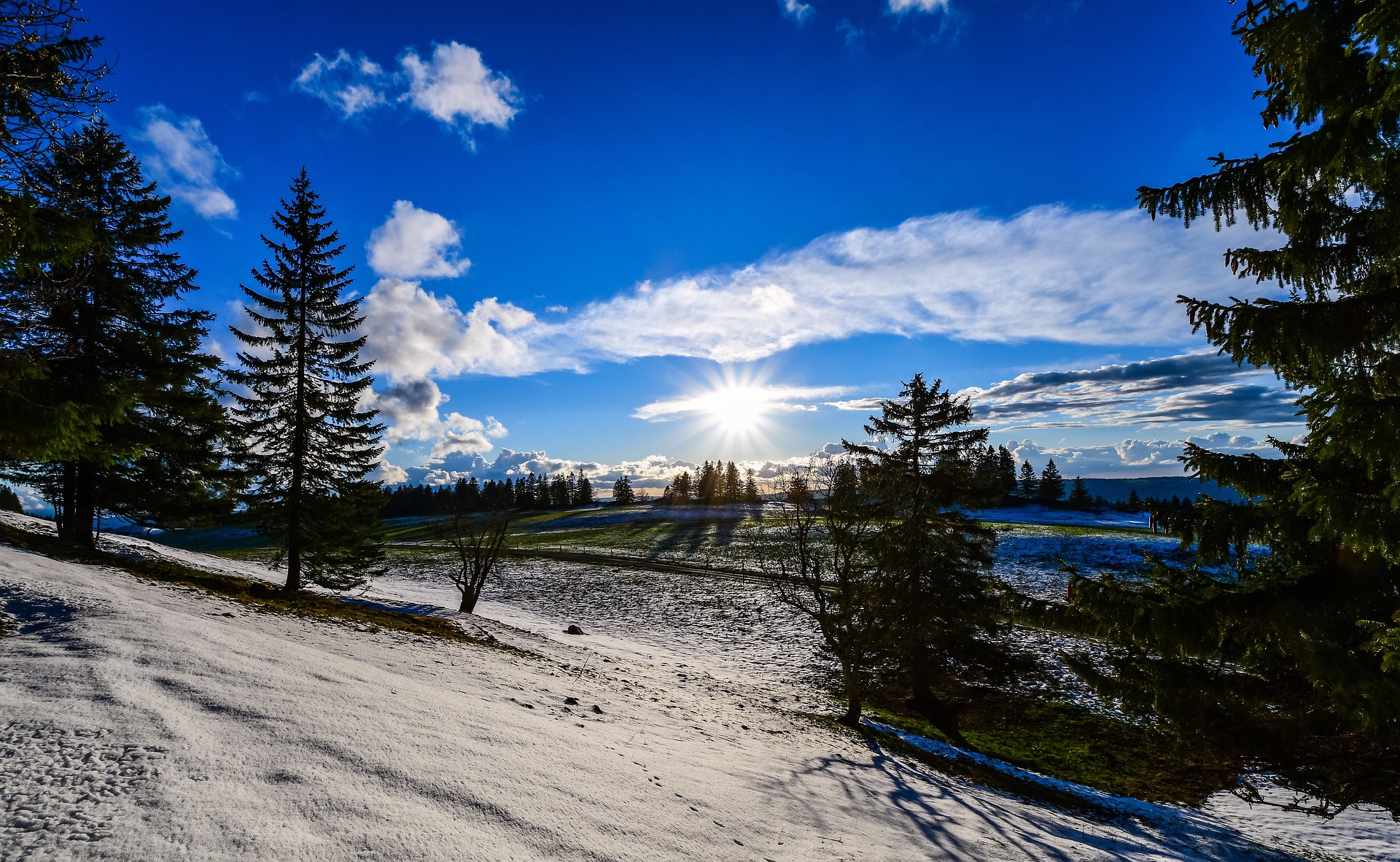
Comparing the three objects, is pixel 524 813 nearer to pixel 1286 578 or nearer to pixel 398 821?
pixel 398 821

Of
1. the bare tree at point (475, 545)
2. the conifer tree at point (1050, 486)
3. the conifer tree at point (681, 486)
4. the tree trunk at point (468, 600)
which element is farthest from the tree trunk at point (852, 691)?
the conifer tree at point (681, 486)

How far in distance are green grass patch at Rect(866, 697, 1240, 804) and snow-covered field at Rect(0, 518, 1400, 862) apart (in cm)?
126

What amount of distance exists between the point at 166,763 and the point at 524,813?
7.87 feet

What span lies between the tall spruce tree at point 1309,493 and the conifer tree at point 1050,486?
287 ft

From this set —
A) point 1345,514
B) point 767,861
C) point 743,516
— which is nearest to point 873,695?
point 767,861

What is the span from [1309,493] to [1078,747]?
13981 millimetres

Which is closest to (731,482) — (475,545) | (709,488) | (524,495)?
(709,488)

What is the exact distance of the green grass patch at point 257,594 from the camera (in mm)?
13109

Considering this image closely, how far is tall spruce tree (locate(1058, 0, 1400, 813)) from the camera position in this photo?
3908 mm

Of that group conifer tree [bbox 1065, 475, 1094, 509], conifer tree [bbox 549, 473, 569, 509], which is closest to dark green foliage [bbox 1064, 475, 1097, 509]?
conifer tree [bbox 1065, 475, 1094, 509]

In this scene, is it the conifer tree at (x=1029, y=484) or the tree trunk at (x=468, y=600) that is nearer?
the tree trunk at (x=468, y=600)

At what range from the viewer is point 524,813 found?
4.33 meters

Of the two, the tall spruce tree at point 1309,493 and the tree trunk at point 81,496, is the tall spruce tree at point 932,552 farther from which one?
the tree trunk at point 81,496

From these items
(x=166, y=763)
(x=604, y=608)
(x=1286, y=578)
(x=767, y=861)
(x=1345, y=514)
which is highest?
(x=1345, y=514)
